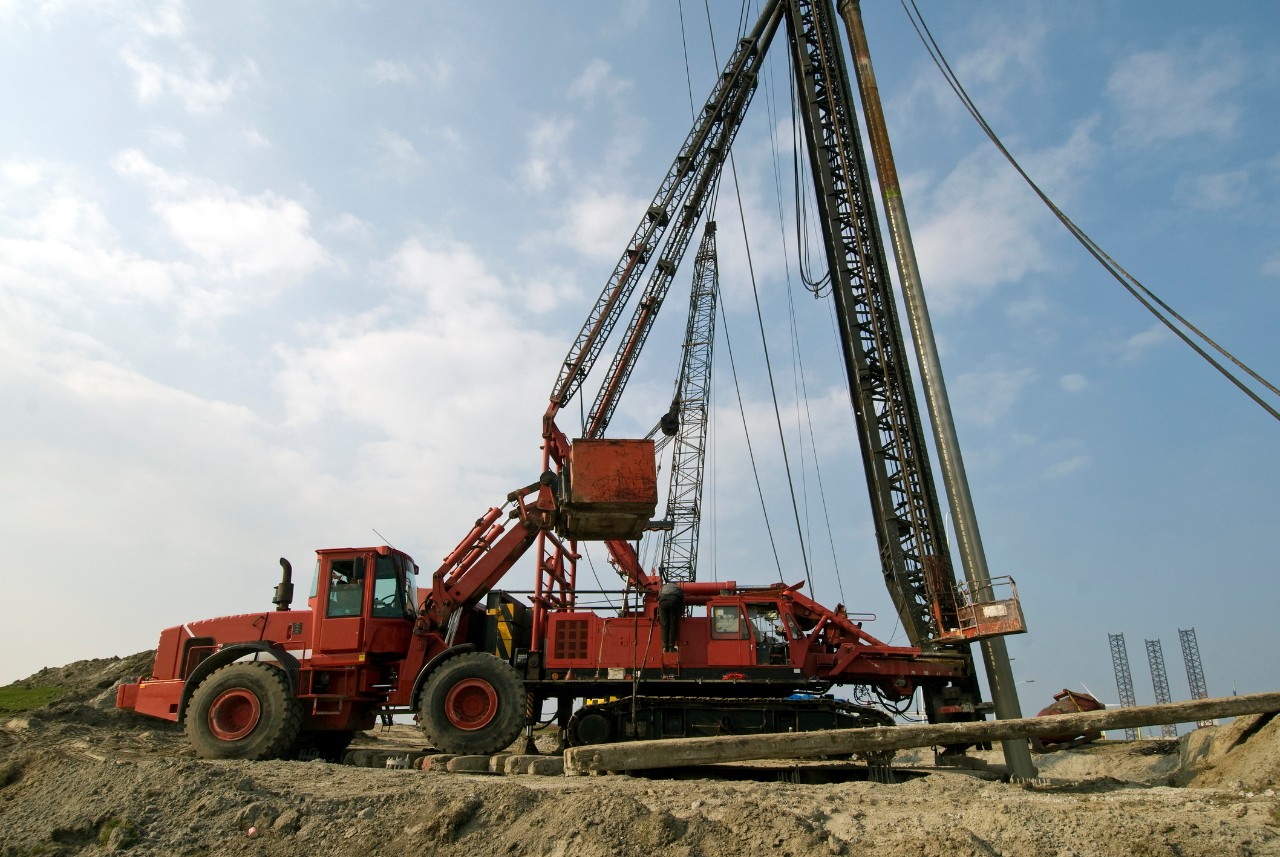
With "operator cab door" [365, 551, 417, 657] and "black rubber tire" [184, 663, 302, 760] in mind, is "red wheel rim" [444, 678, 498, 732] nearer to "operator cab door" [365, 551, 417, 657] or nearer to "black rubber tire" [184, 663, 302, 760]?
"operator cab door" [365, 551, 417, 657]

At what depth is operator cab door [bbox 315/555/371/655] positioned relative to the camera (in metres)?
13.6

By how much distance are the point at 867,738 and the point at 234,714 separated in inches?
379

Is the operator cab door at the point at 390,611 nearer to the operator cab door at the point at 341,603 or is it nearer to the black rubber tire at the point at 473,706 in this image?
the operator cab door at the point at 341,603

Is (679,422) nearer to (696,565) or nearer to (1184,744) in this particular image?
(696,565)

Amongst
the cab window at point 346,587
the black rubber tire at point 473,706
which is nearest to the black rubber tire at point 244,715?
the cab window at point 346,587

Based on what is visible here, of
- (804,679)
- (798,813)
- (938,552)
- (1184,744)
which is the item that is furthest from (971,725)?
(938,552)

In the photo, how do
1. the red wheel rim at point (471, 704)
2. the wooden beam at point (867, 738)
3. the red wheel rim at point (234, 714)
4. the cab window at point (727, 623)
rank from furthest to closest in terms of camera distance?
the cab window at point (727, 623) < the red wheel rim at point (471, 704) < the red wheel rim at point (234, 714) < the wooden beam at point (867, 738)

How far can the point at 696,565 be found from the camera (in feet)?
160

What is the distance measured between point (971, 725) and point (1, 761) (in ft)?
40.4

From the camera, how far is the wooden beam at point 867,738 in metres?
9.13

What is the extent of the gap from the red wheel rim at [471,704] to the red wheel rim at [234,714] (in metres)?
2.93

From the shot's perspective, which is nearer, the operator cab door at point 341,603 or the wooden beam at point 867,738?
the wooden beam at point 867,738

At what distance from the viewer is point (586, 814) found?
6891 millimetres

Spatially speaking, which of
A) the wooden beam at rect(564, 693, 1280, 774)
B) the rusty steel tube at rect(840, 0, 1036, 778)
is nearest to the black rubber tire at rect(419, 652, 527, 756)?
the wooden beam at rect(564, 693, 1280, 774)
